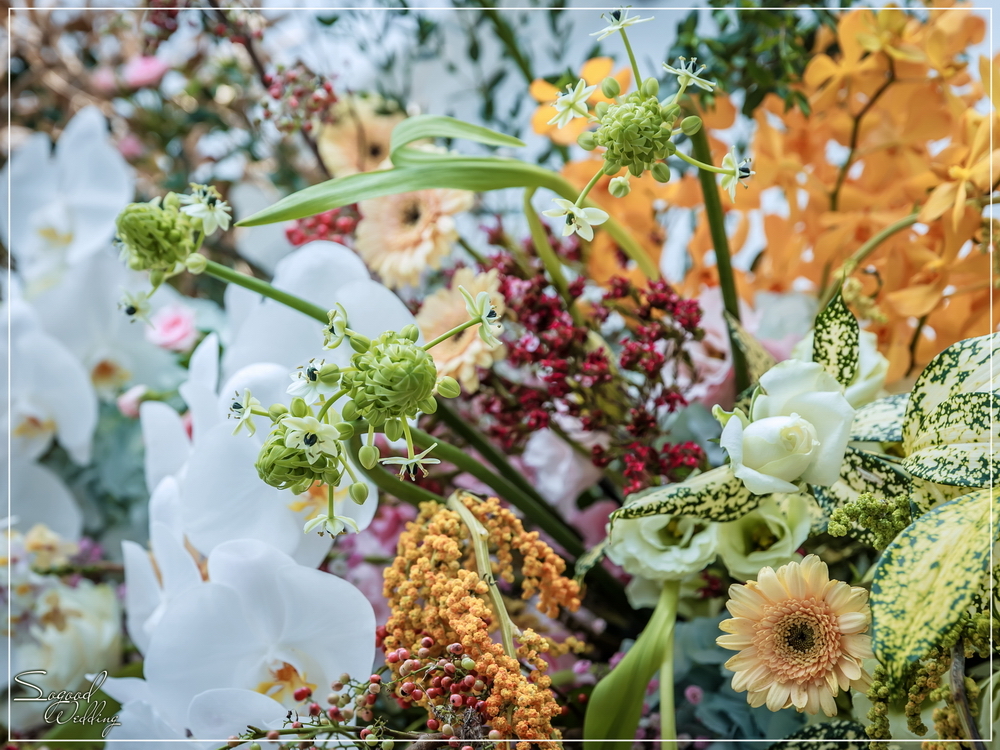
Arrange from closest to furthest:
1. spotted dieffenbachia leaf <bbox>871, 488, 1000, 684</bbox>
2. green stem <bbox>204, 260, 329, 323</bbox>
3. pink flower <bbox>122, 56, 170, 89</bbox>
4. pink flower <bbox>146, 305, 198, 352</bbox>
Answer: spotted dieffenbachia leaf <bbox>871, 488, 1000, 684</bbox>
green stem <bbox>204, 260, 329, 323</bbox>
pink flower <bbox>146, 305, 198, 352</bbox>
pink flower <bbox>122, 56, 170, 89</bbox>

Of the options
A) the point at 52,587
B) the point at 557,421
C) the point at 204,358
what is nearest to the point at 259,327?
the point at 204,358

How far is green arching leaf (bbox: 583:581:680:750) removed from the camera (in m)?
0.33

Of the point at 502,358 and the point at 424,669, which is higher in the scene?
the point at 502,358

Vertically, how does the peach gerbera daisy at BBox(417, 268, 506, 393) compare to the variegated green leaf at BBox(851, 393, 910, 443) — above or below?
above

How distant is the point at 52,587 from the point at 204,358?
0.25 m

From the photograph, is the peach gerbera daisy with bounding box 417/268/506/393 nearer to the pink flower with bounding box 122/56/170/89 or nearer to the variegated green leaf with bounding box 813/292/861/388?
the variegated green leaf with bounding box 813/292/861/388

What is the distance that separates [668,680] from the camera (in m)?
0.33

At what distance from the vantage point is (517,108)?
638 millimetres

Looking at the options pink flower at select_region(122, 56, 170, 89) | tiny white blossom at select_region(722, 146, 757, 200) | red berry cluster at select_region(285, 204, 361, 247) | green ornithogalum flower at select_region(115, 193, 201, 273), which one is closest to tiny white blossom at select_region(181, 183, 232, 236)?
green ornithogalum flower at select_region(115, 193, 201, 273)

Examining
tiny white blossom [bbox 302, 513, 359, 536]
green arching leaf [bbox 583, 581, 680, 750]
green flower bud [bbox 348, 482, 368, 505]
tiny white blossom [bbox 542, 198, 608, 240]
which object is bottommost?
green arching leaf [bbox 583, 581, 680, 750]

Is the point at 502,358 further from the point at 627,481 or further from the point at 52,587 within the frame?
the point at 52,587

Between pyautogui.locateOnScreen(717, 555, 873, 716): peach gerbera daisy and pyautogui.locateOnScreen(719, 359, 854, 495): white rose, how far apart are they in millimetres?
33

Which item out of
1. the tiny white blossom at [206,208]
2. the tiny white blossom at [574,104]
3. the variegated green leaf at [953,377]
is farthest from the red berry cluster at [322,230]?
the variegated green leaf at [953,377]

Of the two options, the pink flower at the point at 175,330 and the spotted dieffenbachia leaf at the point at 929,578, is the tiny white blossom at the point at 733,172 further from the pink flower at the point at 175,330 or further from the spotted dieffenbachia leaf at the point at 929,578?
the pink flower at the point at 175,330
